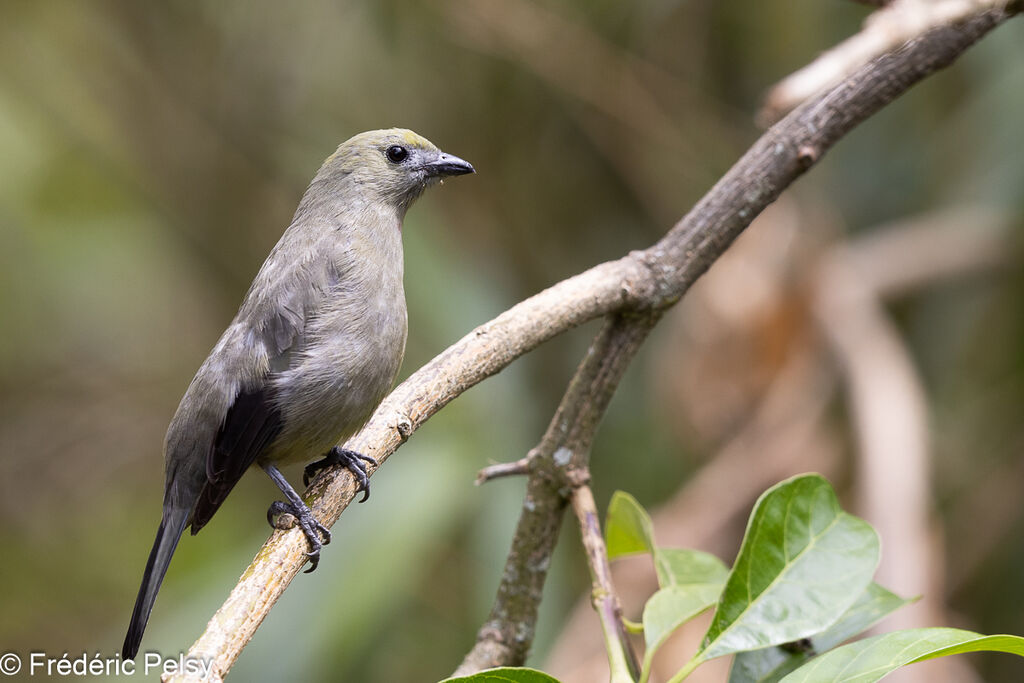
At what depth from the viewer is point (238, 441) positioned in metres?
2.35

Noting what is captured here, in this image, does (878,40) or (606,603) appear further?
(878,40)

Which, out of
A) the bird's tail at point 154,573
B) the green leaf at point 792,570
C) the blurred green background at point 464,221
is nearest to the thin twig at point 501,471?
the green leaf at point 792,570

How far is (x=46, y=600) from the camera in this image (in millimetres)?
5469

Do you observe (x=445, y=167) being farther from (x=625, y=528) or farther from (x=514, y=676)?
(x=514, y=676)

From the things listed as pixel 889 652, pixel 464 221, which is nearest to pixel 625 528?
pixel 889 652

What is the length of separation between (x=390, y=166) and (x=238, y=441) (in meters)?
1.02

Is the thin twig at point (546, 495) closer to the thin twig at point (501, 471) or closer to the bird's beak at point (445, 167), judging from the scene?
the thin twig at point (501, 471)

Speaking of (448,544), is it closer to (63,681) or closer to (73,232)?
(63,681)

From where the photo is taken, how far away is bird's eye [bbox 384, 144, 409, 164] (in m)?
2.97

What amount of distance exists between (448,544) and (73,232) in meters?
2.63

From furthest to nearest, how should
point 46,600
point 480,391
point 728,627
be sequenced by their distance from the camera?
point 46,600 < point 480,391 < point 728,627

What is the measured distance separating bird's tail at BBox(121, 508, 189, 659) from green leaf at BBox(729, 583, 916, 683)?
1269 millimetres

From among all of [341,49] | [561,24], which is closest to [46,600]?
[341,49]

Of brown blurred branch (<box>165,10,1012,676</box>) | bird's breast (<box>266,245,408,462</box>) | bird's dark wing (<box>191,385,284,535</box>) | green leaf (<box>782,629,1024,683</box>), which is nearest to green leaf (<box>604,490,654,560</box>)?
brown blurred branch (<box>165,10,1012,676</box>)
